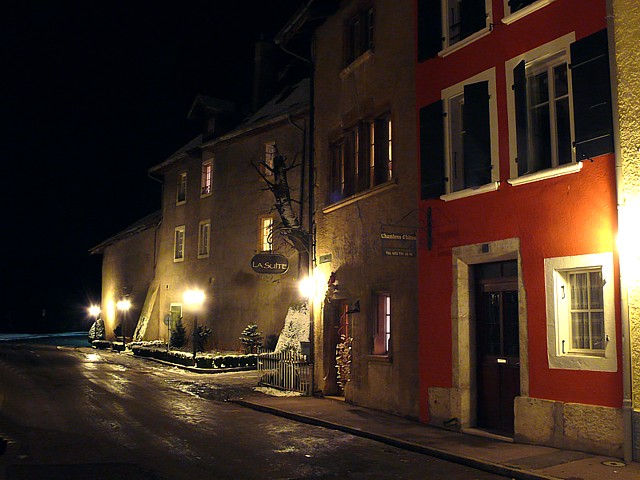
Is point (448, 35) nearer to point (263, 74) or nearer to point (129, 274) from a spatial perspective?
point (263, 74)

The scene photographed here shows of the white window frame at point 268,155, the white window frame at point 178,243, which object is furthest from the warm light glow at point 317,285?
the white window frame at point 178,243

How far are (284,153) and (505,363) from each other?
14.1 metres

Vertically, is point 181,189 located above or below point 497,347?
above

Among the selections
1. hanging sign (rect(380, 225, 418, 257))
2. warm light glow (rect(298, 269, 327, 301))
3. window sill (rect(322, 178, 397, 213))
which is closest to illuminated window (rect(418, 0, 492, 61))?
window sill (rect(322, 178, 397, 213))

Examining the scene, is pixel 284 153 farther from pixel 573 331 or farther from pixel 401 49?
pixel 573 331

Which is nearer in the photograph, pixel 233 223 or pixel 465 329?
pixel 465 329

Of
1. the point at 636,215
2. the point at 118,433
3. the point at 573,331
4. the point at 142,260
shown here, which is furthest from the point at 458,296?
the point at 142,260

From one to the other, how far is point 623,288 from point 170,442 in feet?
22.5

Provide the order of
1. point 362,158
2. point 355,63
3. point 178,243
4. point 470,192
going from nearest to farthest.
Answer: point 470,192 → point 362,158 → point 355,63 → point 178,243

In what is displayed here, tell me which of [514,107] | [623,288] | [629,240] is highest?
[514,107]

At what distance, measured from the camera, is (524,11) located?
10.3 metres

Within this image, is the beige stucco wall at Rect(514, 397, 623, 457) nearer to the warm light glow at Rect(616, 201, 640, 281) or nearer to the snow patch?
the warm light glow at Rect(616, 201, 640, 281)

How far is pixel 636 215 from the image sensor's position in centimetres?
852

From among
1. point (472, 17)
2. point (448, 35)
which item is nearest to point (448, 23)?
point (448, 35)
